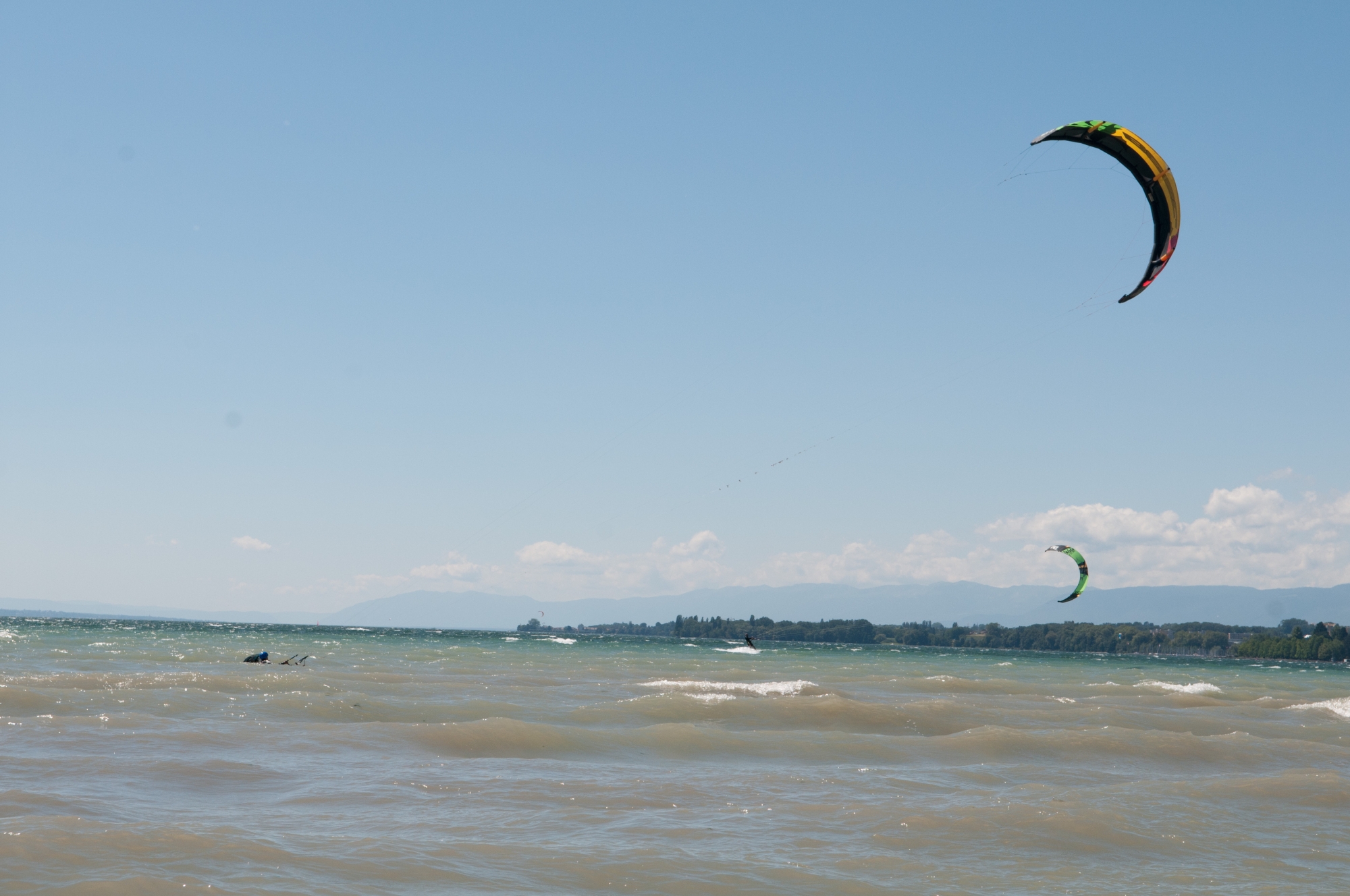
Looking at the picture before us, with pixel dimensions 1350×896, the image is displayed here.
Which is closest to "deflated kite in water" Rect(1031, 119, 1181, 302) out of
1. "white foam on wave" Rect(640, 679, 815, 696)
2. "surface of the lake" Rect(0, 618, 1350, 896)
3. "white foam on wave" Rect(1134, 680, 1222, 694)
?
"surface of the lake" Rect(0, 618, 1350, 896)

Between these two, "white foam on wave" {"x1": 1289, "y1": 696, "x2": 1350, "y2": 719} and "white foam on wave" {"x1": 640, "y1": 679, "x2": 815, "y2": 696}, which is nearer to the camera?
"white foam on wave" {"x1": 640, "y1": 679, "x2": 815, "y2": 696}

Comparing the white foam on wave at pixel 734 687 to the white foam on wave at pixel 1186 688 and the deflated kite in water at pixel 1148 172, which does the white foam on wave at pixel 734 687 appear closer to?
the deflated kite in water at pixel 1148 172

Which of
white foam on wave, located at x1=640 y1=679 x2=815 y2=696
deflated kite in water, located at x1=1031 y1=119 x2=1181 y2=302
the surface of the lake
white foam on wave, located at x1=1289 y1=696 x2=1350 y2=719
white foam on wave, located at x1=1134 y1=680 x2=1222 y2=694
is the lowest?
white foam on wave, located at x1=1134 y1=680 x2=1222 y2=694

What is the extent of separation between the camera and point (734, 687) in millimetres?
26438

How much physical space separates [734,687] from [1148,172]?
16.1 m

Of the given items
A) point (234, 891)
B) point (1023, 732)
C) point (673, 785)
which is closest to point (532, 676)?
point (1023, 732)

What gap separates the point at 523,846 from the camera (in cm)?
812

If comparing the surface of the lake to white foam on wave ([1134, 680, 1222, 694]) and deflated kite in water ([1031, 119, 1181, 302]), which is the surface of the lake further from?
white foam on wave ([1134, 680, 1222, 694])

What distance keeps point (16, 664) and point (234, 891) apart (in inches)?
983

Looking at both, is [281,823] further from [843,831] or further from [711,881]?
[843,831]

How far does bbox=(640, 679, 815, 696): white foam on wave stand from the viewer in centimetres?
2448

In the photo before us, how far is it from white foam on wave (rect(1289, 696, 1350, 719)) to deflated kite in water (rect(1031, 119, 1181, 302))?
14801mm

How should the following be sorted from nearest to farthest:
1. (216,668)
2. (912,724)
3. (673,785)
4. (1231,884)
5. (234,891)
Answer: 1. (234,891)
2. (1231,884)
3. (673,785)
4. (912,724)
5. (216,668)

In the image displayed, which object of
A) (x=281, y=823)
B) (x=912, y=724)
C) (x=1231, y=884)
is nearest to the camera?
(x=1231, y=884)
